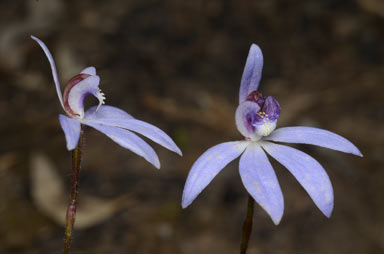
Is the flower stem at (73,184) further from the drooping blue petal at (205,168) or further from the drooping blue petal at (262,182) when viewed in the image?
the drooping blue petal at (262,182)

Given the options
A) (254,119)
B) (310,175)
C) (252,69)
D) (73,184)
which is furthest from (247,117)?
(73,184)

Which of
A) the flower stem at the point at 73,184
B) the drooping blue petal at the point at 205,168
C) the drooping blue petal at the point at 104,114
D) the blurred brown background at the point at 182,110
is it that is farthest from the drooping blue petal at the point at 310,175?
the blurred brown background at the point at 182,110

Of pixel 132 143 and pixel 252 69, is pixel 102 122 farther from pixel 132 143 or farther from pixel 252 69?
pixel 252 69

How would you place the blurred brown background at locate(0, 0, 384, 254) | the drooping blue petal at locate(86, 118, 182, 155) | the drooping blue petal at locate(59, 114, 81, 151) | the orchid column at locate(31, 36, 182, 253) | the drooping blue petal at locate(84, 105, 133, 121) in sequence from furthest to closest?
the blurred brown background at locate(0, 0, 384, 254)
the drooping blue petal at locate(84, 105, 133, 121)
the drooping blue petal at locate(86, 118, 182, 155)
the orchid column at locate(31, 36, 182, 253)
the drooping blue petal at locate(59, 114, 81, 151)

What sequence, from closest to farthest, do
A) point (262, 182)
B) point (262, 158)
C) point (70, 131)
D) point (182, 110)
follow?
point (70, 131) → point (262, 182) → point (262, 158) → point (182, 110)

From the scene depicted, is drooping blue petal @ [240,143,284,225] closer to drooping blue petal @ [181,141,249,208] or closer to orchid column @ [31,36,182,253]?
drooping blue petal @ [181,141,249,208]

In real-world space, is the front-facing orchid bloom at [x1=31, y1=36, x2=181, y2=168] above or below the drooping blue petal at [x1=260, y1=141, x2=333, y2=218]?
below

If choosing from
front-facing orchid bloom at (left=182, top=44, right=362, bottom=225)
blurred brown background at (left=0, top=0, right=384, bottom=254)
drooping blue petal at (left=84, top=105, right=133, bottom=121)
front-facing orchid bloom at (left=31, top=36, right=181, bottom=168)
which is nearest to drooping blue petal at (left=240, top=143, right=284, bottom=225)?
front-facing orchid bloom at (left=182, top=44, right=362, bottom=225)
